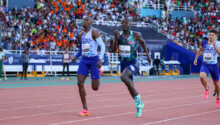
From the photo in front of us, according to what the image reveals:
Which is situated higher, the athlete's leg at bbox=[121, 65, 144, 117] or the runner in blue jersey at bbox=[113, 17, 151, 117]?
the runner in blue jersey at bbox=[113, 17, 151, 117]

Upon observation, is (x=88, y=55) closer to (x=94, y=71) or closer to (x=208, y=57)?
(x=94, y=71)

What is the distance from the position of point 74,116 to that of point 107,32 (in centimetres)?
3035

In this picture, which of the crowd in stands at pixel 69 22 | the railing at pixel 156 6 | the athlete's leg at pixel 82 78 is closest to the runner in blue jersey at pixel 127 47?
the athlete's leg at pixel 82 78

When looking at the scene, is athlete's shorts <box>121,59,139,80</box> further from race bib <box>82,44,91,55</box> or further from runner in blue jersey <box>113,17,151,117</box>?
race bib <box>82,44,91,55</box>

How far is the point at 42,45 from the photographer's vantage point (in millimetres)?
30875

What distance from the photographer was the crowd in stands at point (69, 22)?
30.4 meters

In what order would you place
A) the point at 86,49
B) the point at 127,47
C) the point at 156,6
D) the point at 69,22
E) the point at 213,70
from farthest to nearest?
the point at 156,6 → the point at 69,22 → the point at 213,70 → the point at 86,49 → the point at 127,47

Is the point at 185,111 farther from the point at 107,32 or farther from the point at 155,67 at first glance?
the point at 107,32

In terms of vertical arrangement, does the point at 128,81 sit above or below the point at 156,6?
below

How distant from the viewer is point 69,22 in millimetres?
35625

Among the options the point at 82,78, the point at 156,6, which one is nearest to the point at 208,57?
the point at 82,78

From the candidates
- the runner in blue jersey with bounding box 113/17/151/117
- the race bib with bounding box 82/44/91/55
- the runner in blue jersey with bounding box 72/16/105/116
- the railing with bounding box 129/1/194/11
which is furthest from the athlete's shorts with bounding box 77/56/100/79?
the railing with bounding box 129/1/194/11

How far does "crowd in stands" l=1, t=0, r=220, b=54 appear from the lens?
30359mm

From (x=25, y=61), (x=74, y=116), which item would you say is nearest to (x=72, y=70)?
(x=25, y=61)
